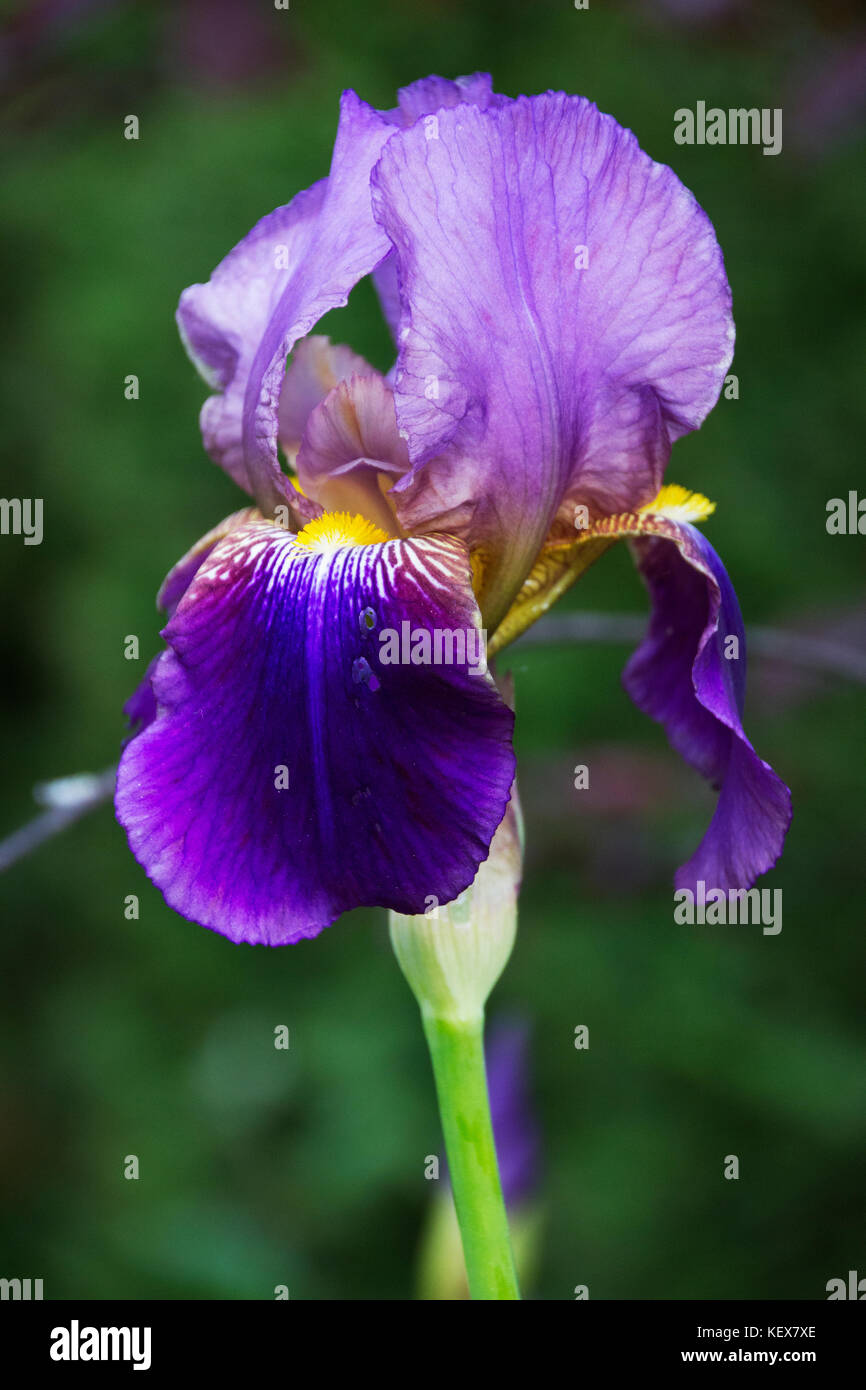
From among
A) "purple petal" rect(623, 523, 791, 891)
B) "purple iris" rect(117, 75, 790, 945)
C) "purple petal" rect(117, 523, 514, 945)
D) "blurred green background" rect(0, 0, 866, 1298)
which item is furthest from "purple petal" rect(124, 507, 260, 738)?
"blurred green background" rect(0, 0, 866, 1298)

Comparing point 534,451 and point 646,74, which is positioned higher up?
point 646,74

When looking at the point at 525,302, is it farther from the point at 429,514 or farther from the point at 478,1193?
the point at 478,1193

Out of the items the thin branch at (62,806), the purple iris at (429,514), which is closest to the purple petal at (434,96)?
the purple iris at (429,514)

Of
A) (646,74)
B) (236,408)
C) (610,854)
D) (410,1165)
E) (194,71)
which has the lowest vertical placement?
(410,1165)

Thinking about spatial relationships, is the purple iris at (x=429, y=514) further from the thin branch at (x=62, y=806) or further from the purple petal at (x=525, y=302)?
the thin branch at (x=62, y=806)

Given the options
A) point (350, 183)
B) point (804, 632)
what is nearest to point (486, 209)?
point (350, 183)

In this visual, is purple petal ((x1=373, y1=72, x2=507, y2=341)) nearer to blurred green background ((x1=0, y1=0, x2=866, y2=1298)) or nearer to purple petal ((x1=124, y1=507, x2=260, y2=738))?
purple petal ((x1=124, y1=507, x2=260, y2=738))
